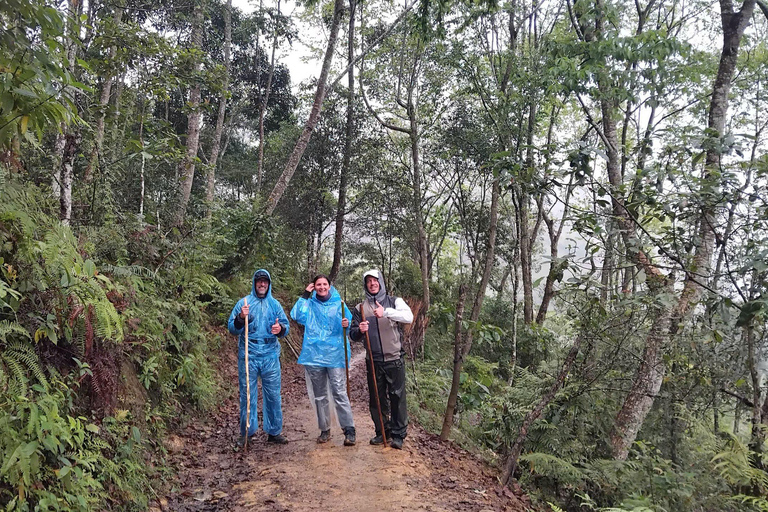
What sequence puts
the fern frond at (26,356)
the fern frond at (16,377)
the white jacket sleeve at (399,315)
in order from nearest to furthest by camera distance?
the fern frond at (16,377) → the fern frond at (26,356) → the white jacket sleeve at (399,315)

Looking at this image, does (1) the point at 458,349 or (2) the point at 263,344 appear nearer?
(2) the point at 263,344

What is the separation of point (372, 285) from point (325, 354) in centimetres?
98

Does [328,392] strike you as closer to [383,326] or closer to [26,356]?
[383,326]

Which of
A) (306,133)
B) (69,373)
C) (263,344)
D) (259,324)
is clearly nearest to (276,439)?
(263,344)

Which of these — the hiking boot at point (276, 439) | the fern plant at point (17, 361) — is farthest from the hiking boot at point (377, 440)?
the fern plant at point (17, 361)

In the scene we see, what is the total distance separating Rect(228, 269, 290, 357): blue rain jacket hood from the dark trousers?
48.8 inches

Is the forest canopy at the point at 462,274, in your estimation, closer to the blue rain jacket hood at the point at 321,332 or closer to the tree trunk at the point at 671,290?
the tree trunk at the point at 671,290

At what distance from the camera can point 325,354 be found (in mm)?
5840

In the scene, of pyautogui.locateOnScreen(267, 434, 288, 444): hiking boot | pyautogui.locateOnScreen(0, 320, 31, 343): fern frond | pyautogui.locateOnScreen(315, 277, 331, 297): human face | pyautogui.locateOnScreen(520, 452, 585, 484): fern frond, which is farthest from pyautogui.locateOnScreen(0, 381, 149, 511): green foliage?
pyautogui.locateOnScreen(520, 452, 585, 484): fern frond

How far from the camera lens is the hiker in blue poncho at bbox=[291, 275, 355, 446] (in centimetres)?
584

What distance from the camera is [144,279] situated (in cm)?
639

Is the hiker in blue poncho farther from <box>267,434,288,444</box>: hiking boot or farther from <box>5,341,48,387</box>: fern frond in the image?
<box>5,341,48,387</box>: fern frond

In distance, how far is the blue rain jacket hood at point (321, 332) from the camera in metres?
5.83

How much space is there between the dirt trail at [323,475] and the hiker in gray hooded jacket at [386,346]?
0.34 metres
